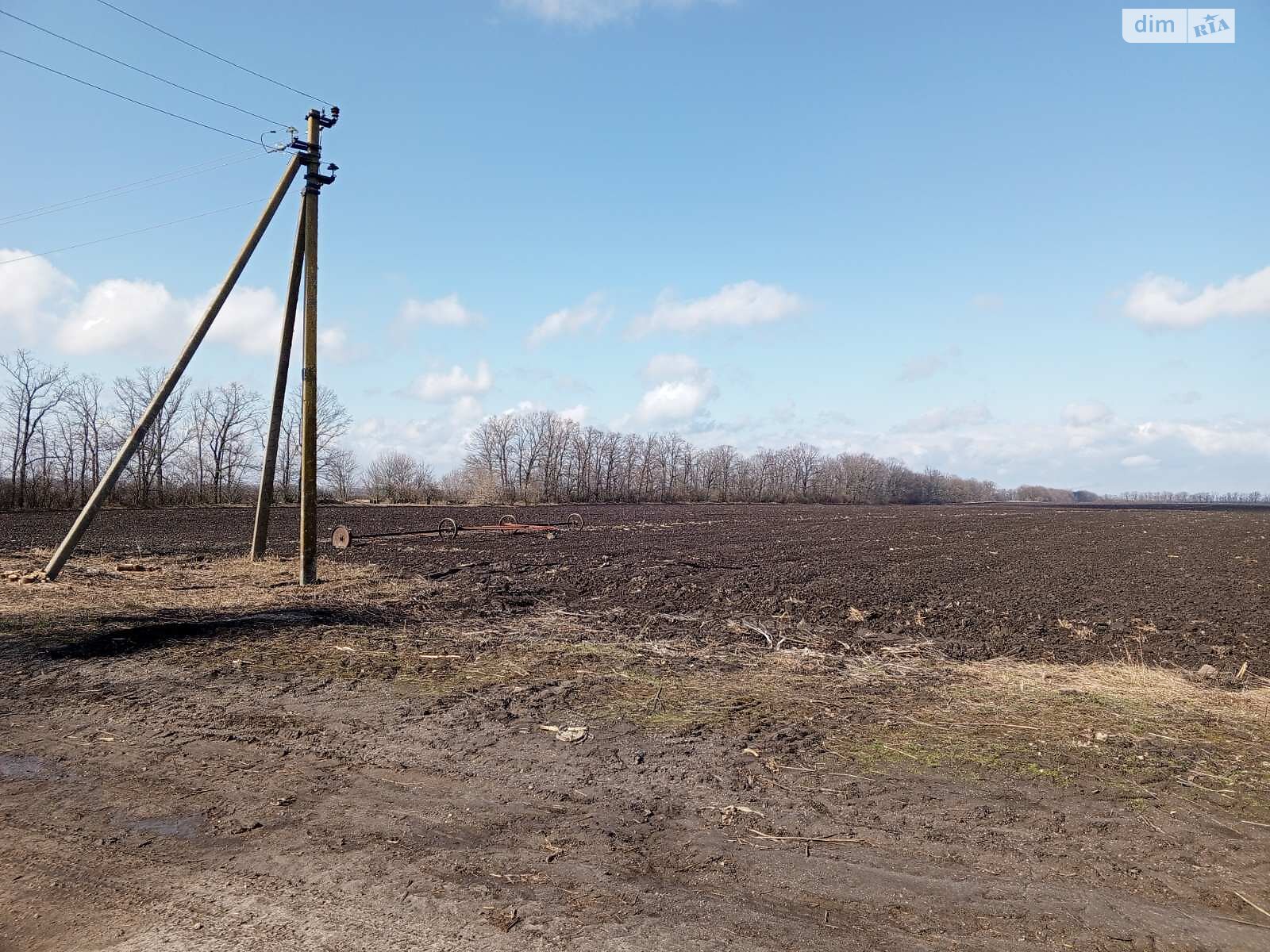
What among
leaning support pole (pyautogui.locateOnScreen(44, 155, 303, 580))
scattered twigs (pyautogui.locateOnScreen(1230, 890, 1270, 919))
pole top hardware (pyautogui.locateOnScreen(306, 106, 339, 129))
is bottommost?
scattered twigs (pyautogui.locateOnScreen(1230, 890, 1270, 919))

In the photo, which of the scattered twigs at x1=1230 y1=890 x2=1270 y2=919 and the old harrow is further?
the old harrow

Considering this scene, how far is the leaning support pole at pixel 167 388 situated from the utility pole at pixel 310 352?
1.44 ft

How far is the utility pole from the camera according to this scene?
13664mm

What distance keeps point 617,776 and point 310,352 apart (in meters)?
11.2

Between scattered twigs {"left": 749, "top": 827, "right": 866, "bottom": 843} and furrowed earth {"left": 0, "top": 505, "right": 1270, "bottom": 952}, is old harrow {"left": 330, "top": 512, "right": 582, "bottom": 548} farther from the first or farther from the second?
scattered twigs {"left": 749, "top": 827, "right": 866, "bottom": 843}

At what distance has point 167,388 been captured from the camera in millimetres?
13312

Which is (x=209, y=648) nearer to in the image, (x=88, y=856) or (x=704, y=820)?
(x=88, y=856)

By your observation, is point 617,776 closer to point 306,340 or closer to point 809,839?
point 809,839

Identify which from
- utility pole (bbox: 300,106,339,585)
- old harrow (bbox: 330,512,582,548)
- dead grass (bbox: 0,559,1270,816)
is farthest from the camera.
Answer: old harrow (bbox: 330,512,582,548)

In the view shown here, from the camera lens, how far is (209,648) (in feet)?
27.8

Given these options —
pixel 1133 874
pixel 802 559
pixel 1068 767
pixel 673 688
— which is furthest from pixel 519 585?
pixel 1133 874

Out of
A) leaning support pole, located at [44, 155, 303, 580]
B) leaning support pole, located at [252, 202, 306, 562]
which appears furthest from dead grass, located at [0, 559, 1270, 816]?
leaning support pole, located at [252, 202, 306, 562]

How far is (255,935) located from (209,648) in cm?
599

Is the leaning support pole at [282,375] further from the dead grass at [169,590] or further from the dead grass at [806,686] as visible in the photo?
the dead grass at [806,686]
